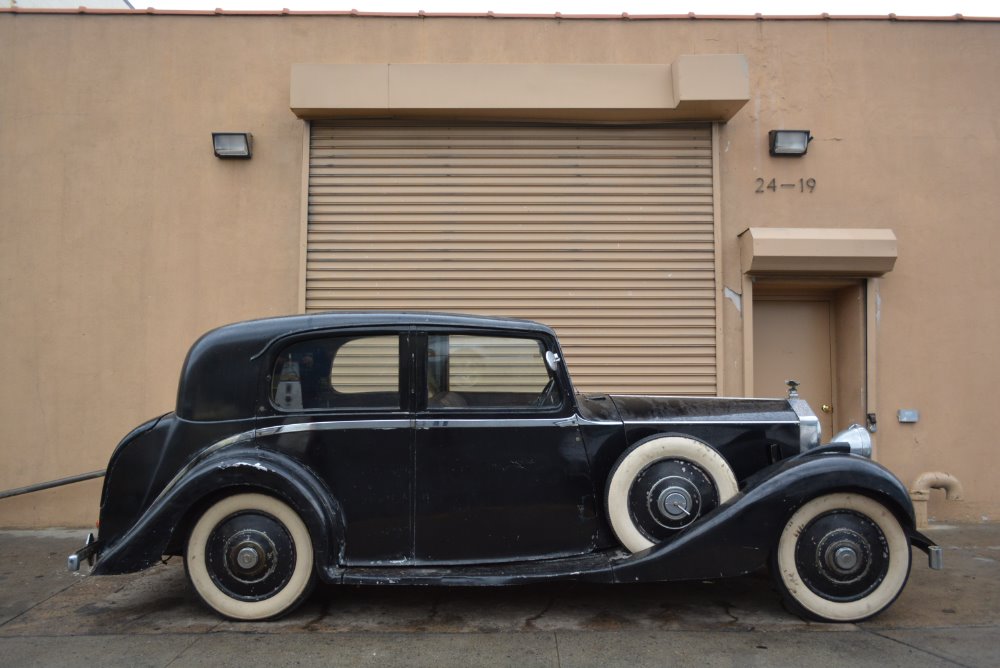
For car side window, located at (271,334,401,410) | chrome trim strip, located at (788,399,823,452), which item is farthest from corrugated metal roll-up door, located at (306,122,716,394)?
car side window, located at (271,334,401,410)

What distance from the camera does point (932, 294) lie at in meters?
6.77

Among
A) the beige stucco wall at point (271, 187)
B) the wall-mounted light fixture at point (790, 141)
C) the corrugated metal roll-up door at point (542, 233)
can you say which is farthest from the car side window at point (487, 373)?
the wall-mounted light fixture at point (790, 141)

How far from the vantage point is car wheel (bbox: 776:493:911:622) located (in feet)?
13.1

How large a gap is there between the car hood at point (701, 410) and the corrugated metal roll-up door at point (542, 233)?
2014mm

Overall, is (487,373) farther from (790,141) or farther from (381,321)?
(790,141)

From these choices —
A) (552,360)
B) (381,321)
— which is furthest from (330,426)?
(552,360)

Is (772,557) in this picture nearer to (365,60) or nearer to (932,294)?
(932,294)

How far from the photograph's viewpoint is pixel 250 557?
13.4 ft

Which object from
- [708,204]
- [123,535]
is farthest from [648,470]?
[708,204]

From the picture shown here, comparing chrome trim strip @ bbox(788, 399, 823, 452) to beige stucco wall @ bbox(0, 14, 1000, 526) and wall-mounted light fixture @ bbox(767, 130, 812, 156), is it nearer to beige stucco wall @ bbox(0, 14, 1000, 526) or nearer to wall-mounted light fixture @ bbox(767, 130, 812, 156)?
beige stucco wall @ bbox(0, 14, 1000, 526)

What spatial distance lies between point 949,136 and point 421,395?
589cm

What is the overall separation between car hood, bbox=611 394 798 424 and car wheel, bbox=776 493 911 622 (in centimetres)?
69

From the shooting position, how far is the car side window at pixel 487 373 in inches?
170

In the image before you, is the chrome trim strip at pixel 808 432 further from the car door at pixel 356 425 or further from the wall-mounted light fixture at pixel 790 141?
the wall-mounted light fixture at pixel 790 141
